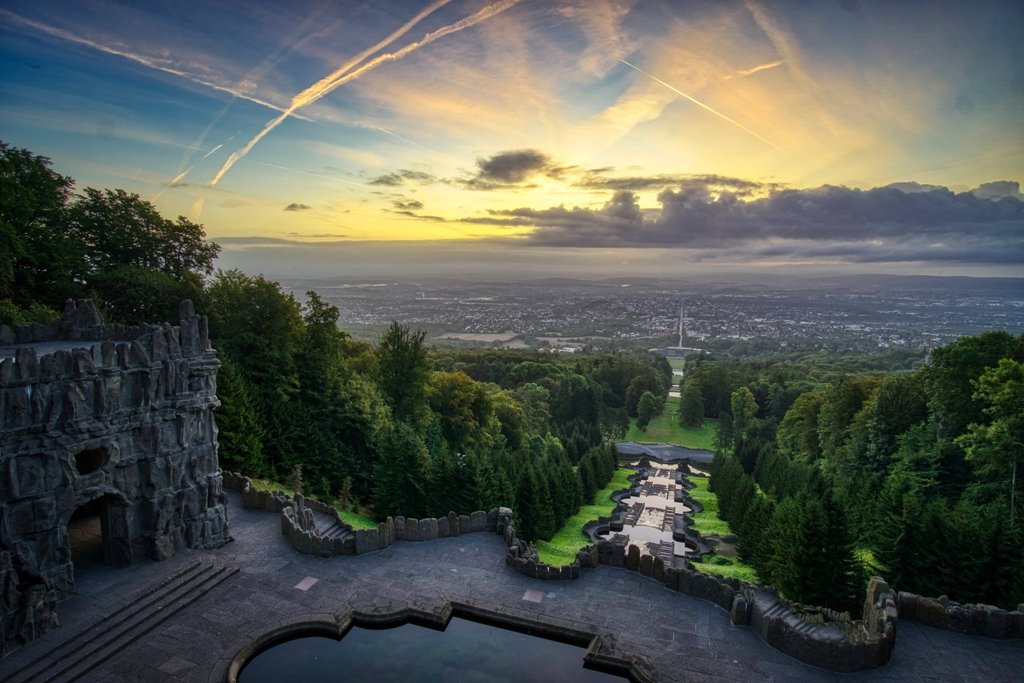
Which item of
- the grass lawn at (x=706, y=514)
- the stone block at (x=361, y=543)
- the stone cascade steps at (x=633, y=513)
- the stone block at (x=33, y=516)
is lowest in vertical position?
the grass lawn at (x=706, y=514)

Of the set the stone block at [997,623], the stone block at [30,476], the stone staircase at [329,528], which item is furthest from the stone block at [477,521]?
the stone block at [997,623]

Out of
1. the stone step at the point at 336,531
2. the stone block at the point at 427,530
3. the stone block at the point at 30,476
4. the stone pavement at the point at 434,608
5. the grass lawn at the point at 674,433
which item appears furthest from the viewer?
the grass lawn at the point at 674,433

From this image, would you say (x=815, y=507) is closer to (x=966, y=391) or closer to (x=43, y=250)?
(x=966, y=391)

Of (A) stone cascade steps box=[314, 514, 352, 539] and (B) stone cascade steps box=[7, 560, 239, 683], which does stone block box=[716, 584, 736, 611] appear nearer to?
(A) stone cascade steps box=[314, 514, 352, 539]

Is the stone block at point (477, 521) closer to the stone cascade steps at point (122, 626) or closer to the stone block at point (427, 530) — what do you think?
the stone block at point (427, 530)

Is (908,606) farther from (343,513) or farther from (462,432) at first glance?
(462,432)

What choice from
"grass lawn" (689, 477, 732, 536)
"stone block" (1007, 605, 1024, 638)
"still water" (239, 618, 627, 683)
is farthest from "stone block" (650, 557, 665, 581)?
"grass lawn" (689, 477, 732, 536)

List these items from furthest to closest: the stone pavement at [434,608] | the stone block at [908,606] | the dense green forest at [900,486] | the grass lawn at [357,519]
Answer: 1. the grass lawn at [357,519]
2. the dense green forest at [900,486]
3. the stone block at [908,606]
4. the stone pavement at [434,608]

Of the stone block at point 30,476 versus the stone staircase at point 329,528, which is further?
the stone staircase at point 329,528
